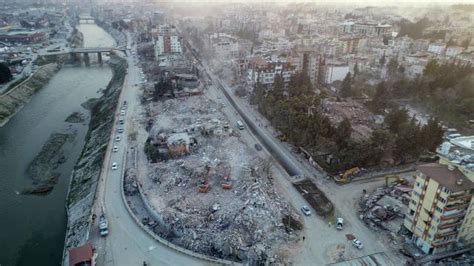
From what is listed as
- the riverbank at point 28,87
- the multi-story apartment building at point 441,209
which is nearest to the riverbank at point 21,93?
the riverbank at point 28,87

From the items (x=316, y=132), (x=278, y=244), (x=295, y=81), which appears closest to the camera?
(x=278, y=244)

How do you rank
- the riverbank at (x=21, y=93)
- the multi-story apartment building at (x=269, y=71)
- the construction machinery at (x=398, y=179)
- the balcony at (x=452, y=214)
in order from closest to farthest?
the balcony at (x=452, y=214) < the construction machinery at (x=398, y=179) < the riverbank at (x=21, y=93) < the multi-story apartment building at (x=269, y=71)

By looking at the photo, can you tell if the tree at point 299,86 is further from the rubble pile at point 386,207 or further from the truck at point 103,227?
the truck at point 103,227

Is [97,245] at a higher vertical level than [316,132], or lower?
lower

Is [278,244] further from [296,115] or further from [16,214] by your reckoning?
[16,214]

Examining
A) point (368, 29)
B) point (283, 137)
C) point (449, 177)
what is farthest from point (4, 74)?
point (368, 29)

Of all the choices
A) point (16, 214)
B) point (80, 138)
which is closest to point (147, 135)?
point (80, 138)
